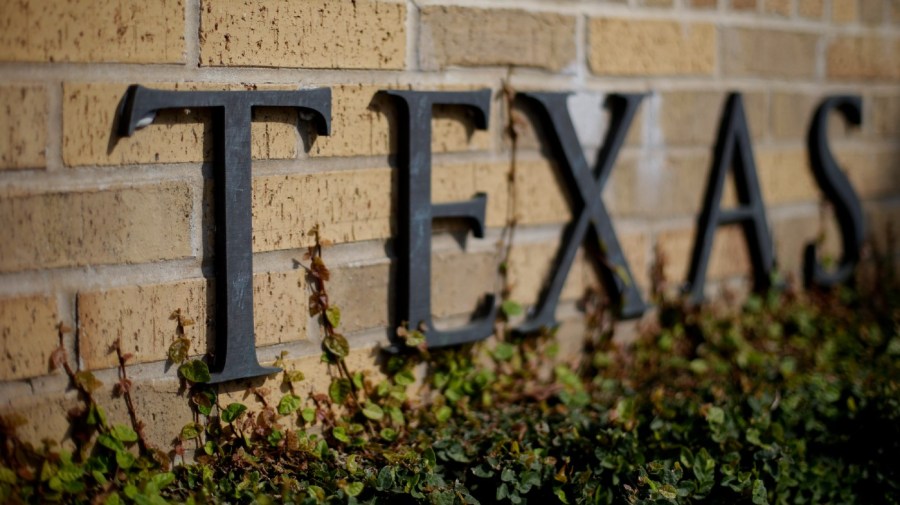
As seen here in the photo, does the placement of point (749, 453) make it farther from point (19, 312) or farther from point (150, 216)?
point (19, 312)

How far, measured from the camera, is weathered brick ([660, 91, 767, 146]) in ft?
9.27

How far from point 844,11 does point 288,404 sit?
2.42 metres

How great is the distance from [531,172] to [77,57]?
1.20m

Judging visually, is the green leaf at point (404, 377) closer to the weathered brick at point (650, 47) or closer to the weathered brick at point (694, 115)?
the weathered brick at point (650, 47)

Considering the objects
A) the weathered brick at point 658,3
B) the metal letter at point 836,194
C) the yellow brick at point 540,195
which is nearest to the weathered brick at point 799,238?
the metal letter at point 836,194

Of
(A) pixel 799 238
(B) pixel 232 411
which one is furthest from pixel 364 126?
(A) pixel 799 238

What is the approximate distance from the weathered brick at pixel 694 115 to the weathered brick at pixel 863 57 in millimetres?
436

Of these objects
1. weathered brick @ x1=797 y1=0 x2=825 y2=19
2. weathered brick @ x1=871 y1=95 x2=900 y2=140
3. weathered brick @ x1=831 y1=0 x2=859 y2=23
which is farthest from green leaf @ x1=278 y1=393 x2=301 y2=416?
weathered brick @ x1=871 y1=95 x2=900 y2=140

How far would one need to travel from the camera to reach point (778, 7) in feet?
10.0

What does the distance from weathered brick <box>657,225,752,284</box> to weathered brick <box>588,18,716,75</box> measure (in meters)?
0.51

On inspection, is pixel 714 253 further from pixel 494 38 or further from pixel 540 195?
pixel 494 38

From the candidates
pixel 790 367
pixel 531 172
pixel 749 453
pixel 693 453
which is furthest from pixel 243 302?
pixel 790 367

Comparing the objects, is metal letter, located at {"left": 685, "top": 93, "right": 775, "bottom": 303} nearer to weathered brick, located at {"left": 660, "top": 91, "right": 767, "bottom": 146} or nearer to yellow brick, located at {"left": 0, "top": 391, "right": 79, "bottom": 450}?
weathered brick, located at {"left": 660, "top": 91, "right": 767, "bottom": 146}

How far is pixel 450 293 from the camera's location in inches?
93.7
